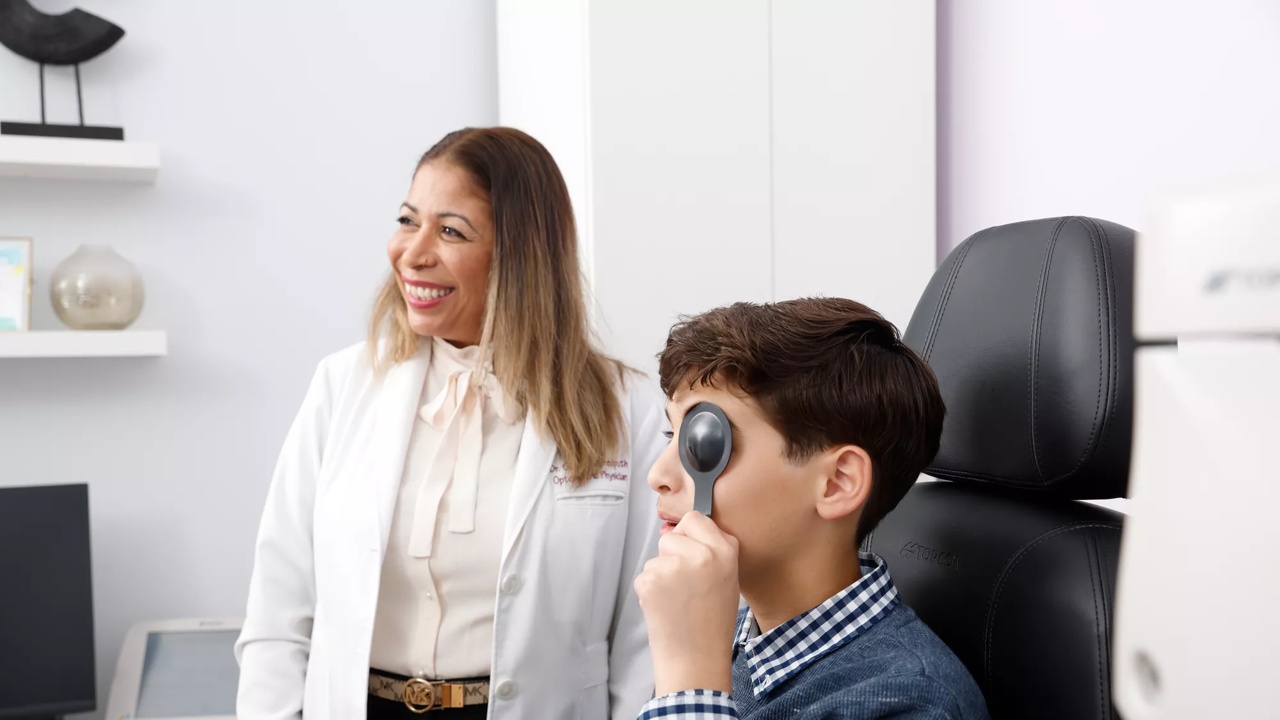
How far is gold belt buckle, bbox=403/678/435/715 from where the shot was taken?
1.47 meters

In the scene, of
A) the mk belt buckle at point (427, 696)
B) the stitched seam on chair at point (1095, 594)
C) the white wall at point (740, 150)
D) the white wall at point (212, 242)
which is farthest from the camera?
the white wall at point (212, 242)

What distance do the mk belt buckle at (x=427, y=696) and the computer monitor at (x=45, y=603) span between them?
1064 mm

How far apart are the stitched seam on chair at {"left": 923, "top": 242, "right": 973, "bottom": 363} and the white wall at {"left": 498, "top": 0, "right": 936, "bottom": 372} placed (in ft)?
2.96

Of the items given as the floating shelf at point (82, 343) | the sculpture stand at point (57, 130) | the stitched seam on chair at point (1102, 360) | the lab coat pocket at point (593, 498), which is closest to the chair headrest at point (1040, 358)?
the stitched seam on chair at point (1102, 360)

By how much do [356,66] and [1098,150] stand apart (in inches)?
68.3

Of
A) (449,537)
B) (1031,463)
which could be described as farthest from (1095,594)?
(449,537)

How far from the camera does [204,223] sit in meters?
2.45

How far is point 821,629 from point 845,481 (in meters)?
0.14

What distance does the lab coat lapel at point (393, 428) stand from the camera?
5.05 feet

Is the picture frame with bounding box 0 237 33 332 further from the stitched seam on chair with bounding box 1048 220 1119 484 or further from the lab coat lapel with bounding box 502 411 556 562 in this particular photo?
the stitched seam on chair with bounding box 1048 220 1119 484

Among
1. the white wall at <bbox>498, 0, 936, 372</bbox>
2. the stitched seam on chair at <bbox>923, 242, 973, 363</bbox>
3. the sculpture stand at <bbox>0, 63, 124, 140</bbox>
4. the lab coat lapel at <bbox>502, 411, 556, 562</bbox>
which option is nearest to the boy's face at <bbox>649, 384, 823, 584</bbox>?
the stitched seam on chair at <bbox>923, 242, 973, 363</bbox>

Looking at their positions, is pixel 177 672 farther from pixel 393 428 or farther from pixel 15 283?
pixel 393 428

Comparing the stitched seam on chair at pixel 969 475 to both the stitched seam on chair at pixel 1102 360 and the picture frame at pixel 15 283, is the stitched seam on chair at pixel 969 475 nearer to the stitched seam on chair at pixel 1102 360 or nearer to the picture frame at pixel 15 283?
the stitched seam on chair at pixel 1102 360

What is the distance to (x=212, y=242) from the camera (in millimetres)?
2453
